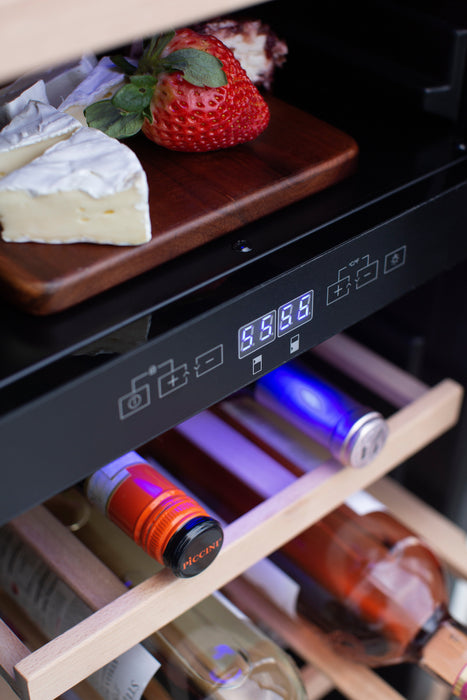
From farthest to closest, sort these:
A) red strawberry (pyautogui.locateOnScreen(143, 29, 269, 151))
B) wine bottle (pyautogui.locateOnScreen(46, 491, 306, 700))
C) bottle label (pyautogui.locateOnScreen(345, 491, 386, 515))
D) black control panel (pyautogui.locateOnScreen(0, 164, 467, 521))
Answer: bottle label (pyautogui.locateOnScreen(345, 491, 386, 515))
wine bottle (pyautogui.locateOnScreen(46, 491, 306, 700))
red strawberry (pyautogui.locateOnScreen(143, 29, 269, 151))
black control panel (pyautogui.locateOnScreen(0, 164, 467, 521))

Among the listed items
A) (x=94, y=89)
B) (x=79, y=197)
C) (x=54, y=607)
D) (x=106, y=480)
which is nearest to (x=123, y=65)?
(x=94, y=89)

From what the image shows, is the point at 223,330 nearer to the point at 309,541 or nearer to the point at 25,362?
the point at 25,362

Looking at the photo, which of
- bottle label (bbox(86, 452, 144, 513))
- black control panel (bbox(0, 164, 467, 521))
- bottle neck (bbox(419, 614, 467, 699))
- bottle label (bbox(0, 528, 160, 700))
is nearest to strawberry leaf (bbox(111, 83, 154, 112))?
black control panel (bbox(0, 164, 467, 521))

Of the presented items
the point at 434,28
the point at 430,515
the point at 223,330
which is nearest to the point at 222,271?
the point at 223,330

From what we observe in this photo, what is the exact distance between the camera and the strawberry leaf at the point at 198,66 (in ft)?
1.61

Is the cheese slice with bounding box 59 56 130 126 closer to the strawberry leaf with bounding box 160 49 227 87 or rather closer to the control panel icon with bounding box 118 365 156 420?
the strawberry leaf with bounding box 160 49 227 87

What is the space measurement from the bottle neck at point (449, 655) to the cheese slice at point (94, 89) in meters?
0.53

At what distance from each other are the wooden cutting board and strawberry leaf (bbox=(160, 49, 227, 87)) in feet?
0.20

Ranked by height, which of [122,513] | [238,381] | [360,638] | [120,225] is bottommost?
[360,638]

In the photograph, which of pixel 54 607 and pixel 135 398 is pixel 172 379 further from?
pixel 54 607

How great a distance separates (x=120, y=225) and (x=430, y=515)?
1.61 feet

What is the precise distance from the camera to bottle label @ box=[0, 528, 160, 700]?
0.58 m

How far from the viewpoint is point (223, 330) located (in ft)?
1.53

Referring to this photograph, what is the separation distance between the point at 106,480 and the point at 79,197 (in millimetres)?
222
